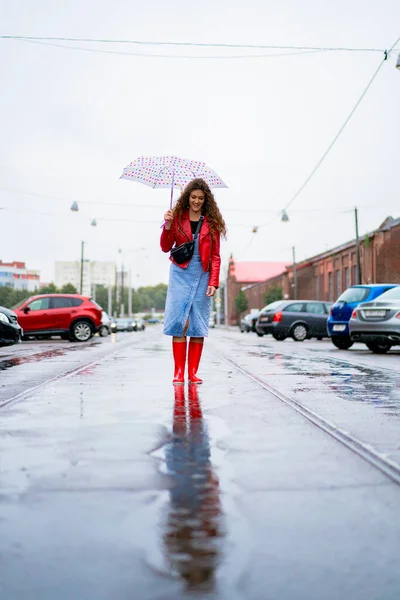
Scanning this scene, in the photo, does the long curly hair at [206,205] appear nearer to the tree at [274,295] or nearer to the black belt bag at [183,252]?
the black belt bag at [183,252]

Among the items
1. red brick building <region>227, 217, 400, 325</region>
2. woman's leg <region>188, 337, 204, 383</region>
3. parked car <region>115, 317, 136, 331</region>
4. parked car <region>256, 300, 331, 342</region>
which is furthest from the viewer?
parked car <region>115, 317, 136, 331</region>

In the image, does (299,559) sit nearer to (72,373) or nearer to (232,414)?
(232,414)

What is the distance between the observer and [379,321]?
14828mm

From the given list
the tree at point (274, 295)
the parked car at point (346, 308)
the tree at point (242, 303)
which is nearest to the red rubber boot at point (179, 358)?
the parked car at point (346, 308)

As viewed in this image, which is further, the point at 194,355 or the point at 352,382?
the point at 352,382

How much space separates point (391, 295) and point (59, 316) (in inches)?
463

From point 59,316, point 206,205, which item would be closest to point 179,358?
point 206,205

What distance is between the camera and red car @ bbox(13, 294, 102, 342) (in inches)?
918

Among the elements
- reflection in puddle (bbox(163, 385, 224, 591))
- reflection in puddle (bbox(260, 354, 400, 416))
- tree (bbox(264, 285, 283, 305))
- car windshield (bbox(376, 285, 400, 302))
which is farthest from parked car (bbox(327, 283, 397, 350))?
tree (bbox(264, 285, 283, 305))

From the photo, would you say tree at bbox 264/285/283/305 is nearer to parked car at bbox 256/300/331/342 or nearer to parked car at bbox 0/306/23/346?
parked car at bbox 256/300/331/342

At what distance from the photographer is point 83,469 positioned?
3.72 m

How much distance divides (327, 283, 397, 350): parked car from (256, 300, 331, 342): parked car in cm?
790

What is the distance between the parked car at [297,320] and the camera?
25.9m

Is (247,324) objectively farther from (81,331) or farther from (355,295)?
(355,295)
